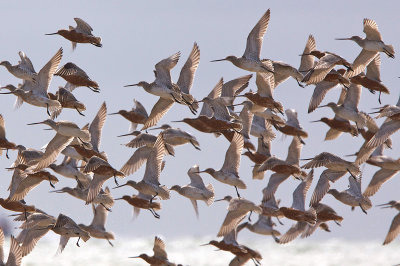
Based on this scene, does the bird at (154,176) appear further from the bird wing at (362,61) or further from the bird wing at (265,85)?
the bird wing at (362,61)

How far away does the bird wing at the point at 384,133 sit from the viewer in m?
16.6

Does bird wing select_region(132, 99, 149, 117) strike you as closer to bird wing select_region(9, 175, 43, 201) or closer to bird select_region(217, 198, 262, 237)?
bird wing select_region(9, 175, 43, 201)

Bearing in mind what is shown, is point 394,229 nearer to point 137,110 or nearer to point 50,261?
point 137,110

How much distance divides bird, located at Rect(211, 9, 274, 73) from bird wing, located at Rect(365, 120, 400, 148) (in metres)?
2.02

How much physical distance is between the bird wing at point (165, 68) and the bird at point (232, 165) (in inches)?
64.9

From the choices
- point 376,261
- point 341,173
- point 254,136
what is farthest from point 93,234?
point 376,261

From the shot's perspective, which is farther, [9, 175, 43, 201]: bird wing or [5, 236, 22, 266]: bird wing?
[9, 175, 43, 201]: bird wing

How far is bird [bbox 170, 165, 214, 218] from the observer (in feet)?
59.4

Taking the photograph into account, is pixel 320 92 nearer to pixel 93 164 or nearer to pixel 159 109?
pixel 159 109

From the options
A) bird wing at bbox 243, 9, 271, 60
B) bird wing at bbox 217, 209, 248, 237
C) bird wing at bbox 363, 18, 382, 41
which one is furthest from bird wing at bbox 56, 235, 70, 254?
bird wing at bbox 363, 18, 382, 41

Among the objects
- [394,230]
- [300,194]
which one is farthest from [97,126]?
[394,230]

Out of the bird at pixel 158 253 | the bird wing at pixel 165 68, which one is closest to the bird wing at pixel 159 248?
the bird at pixel 158 253

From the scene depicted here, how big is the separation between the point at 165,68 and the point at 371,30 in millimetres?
3418

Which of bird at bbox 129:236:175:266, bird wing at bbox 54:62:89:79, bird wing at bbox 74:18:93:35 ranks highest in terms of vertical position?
bird wing at bbox 74:18:93:35
